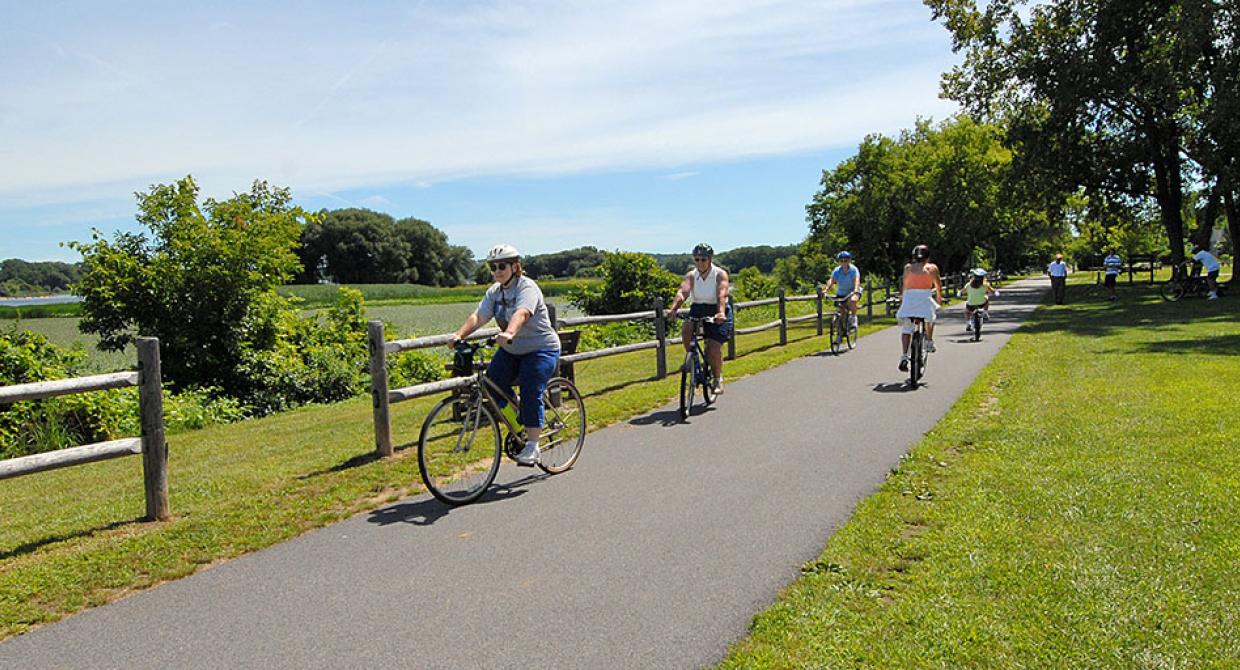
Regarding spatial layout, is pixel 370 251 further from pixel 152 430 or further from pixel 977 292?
pixel 152 430

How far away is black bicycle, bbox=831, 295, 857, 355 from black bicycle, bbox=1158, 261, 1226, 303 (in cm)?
1764

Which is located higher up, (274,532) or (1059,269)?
(1059,269)

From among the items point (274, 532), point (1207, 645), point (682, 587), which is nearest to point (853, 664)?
point (682, 587)

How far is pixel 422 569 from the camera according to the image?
466 cm

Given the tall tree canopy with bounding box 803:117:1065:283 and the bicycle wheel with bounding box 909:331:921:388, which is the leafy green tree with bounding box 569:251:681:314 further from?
the tall tree canopy with bounding box 803:117:1065:283

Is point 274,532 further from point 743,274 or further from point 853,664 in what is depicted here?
point 743,274

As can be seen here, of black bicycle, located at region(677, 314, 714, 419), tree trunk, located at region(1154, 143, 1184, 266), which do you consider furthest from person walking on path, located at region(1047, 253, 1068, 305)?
black bicycle, located at region(677, 314, 714, 419)

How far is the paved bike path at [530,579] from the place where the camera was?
3.65 metres

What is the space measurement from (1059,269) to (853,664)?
101 ft

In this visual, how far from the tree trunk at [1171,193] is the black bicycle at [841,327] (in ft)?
81.4

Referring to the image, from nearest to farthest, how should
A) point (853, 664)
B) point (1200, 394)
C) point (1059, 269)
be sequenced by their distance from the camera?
1. point (853, 664)
2. point (1200, 394)
3. point (1059, 269)

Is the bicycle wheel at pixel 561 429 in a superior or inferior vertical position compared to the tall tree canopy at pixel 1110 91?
inferior

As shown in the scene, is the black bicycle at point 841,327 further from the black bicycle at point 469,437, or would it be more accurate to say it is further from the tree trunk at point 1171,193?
the tree trunk at point 1171,193

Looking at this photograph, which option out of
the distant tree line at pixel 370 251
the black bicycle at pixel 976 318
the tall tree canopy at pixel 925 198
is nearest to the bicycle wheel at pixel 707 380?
the black bicycle at pixel 976 318
